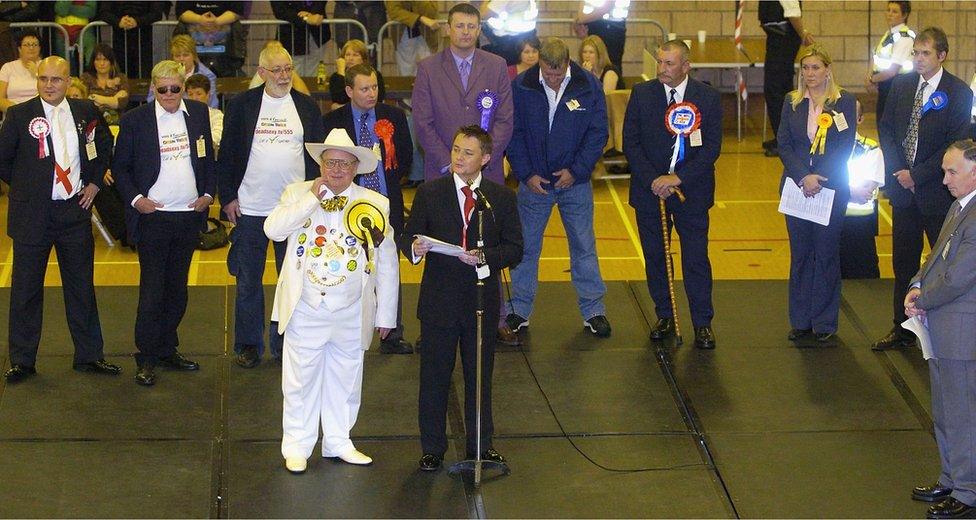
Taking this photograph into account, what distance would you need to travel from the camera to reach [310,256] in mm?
6543

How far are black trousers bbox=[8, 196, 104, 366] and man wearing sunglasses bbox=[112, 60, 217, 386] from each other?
11.1 inches

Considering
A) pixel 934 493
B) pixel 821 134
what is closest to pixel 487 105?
pixel 821 134

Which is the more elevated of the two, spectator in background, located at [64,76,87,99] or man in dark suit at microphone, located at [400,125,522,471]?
spectator in background, located at [64,76,87,99]

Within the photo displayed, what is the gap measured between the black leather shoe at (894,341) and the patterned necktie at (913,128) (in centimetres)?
103

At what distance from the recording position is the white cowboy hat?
6488 millimetres

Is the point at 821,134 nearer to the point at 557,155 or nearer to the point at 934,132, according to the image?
the point at 934,132

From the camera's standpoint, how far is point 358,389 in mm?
6801

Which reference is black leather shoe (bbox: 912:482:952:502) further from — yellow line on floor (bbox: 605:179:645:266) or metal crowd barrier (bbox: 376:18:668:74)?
metal crowd barrier (bbox: 376:18:668:74)

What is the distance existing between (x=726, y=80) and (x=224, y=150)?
9627 mm

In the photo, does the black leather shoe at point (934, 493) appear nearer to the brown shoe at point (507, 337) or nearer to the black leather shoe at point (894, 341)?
the black leather shoe at point (894, 341)

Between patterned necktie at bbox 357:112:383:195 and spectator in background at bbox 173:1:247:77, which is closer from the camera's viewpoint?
patterned necktie at bbox 357:112:383:195

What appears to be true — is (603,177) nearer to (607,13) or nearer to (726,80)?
(607,13)

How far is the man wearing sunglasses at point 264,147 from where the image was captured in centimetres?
795

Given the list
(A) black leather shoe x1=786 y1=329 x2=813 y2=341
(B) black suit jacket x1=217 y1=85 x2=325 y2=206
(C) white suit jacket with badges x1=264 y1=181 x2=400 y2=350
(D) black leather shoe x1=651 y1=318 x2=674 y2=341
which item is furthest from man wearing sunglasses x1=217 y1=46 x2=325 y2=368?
(A) black leather shoe x1=786 y1=329 x2=813 y2=341
